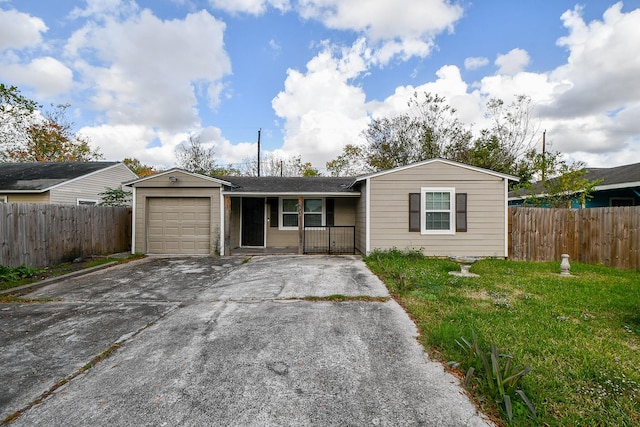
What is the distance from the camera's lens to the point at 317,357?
296 cm

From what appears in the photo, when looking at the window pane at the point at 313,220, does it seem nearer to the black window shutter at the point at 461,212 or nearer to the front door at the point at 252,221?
the front door at the point at 252,221

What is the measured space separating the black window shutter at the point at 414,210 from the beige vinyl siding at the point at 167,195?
19.9 feet

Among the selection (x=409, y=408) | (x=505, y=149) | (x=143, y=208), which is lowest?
(x=409, y=408)

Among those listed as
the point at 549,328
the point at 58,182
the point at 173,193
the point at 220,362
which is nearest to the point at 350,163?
the point at 173,193

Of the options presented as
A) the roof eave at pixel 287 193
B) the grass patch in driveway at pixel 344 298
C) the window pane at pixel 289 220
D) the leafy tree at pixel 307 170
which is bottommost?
the grass patch in driveway at pixel 344 298

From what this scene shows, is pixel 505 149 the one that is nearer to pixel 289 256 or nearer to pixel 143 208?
pixel 289 256

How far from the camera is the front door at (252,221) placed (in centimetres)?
1139

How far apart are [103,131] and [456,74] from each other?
87.1ft

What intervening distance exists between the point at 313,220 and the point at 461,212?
5024 mm

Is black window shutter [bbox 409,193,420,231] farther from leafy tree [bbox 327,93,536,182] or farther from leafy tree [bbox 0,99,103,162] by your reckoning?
leafy tree [bbox 0,99,103,162]

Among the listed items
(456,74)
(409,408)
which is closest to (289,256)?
(409,408)

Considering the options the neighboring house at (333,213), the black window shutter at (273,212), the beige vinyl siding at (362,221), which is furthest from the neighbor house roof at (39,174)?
the beige vinyl siding at (362,221)

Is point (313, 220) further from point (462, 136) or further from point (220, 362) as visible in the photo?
point (462, 136)

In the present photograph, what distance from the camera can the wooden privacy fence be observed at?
7.43m
